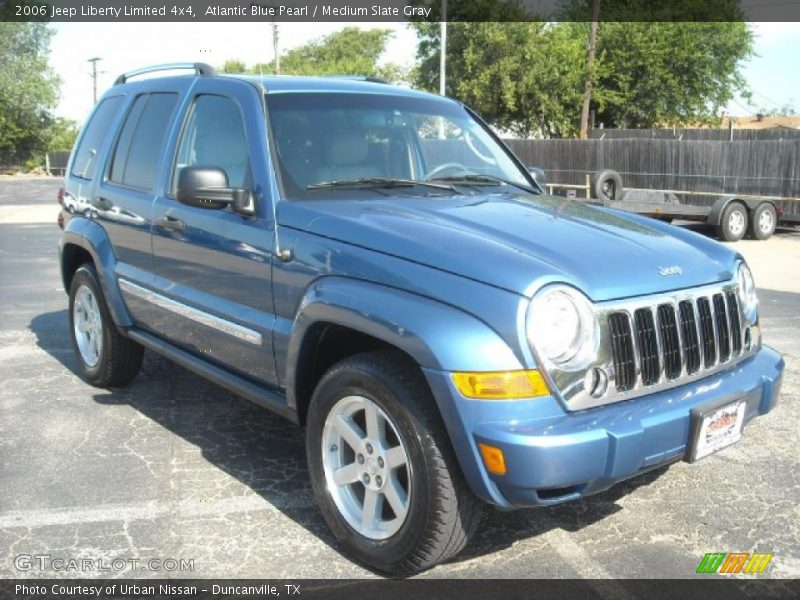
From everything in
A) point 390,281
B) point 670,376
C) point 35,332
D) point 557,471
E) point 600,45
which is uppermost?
point 600,45

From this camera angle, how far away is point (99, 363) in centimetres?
557

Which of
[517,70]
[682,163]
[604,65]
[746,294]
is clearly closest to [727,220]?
[682,163]

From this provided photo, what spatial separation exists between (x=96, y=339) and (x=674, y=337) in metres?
3.98

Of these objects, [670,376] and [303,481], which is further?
[303,481]

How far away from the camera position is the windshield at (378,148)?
390 cm

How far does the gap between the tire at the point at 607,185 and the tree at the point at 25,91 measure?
170 feet

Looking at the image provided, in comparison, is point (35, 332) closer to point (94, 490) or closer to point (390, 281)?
point (94, 490)

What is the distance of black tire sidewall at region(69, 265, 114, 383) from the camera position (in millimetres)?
5375

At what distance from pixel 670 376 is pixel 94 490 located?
276 cm

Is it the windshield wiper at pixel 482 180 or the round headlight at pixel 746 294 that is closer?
the round headlight at pixel 746 294

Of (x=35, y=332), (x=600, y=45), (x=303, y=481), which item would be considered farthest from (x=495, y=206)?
(x=600, y=45)

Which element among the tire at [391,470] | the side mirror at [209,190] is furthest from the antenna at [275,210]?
the tire at [391,470]

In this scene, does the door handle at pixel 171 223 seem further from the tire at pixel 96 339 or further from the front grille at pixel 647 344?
the front grille at pixel 647 344

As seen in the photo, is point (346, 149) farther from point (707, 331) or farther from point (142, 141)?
point (707, 331)
